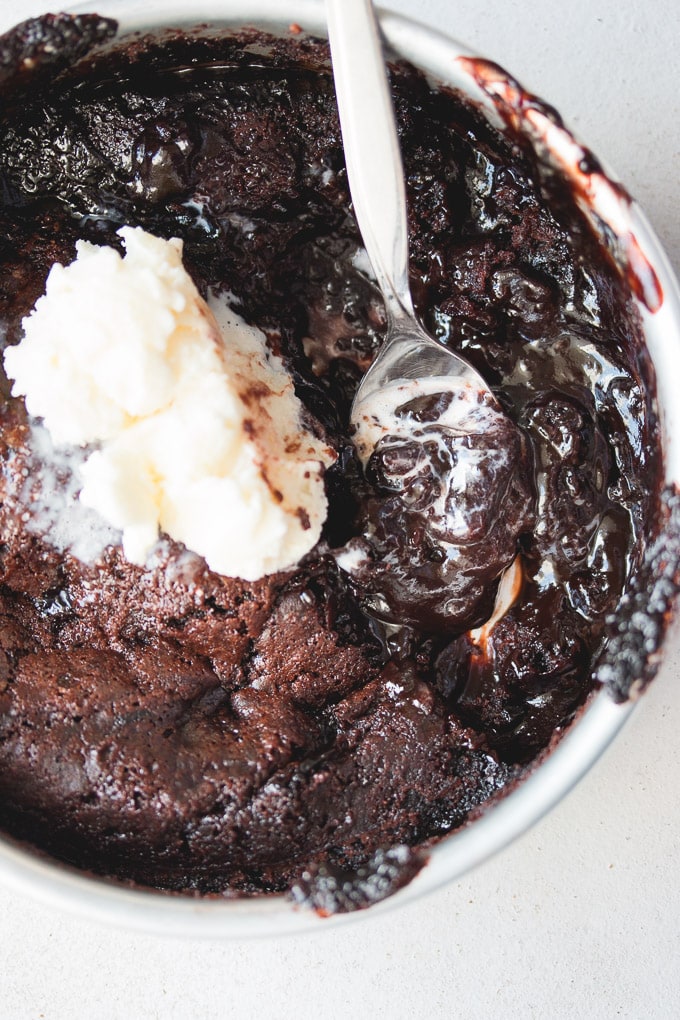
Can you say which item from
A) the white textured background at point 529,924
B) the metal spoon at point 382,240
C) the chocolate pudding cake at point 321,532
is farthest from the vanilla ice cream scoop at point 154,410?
the white textured background at point 529,924

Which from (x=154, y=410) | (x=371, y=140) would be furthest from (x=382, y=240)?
(x=154, y=410)

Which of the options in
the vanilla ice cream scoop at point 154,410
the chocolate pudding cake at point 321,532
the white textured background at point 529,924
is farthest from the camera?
the white textured background at point 529,924

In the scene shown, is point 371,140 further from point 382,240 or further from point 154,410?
point 154,410

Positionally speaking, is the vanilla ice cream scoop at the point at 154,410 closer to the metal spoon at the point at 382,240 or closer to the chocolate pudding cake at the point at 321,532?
the chocolate pudding cake at the point at 321,532

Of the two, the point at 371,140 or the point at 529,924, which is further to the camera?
the point at 529,924

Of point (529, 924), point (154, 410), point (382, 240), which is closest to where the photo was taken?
point (154, 410)

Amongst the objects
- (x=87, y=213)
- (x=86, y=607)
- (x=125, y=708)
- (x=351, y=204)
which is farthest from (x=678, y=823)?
(x=87, y=213)

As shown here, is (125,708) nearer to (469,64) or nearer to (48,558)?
(48,558)
